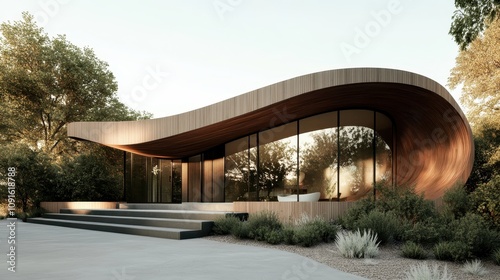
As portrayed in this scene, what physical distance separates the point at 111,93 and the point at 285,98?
1999 cm

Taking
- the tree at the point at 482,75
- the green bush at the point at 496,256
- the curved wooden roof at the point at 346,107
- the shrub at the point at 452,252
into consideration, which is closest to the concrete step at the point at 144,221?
the curved wooden roof at the point at 346,107

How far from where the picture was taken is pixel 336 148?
46.9 ft

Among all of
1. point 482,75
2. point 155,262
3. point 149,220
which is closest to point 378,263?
point 155,262

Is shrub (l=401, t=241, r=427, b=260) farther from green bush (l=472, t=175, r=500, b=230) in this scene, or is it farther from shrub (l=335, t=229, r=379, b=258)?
green bush (l=472, t=175, r=500, b=230)

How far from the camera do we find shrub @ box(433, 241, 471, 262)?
7.28 metres

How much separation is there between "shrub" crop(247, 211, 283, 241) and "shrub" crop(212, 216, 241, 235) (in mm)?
498

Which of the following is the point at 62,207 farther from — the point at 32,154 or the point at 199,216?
the point at 199,216

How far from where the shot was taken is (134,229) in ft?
37.0

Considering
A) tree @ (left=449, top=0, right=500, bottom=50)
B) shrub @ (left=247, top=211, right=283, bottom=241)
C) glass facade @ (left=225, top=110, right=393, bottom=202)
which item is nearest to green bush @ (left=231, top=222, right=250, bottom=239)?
shrub @ (left=247, top=211, right=283, bottom=241)

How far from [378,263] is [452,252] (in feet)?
4.96

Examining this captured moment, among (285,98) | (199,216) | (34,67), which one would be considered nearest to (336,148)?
(285,98)

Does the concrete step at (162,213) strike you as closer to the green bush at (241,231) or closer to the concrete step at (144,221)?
the concrete step at (144,221)

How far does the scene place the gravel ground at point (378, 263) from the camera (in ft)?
20.1

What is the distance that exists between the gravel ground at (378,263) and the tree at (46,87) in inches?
865
